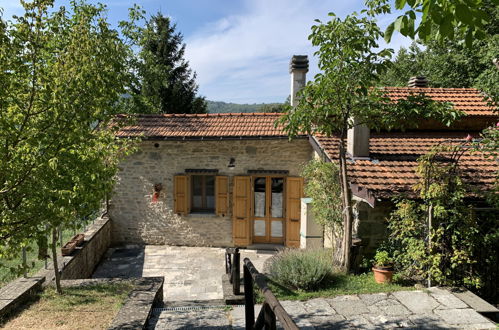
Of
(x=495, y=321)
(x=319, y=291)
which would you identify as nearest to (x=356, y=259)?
(x=319, y=291)

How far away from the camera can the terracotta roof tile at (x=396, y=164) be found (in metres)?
6.82

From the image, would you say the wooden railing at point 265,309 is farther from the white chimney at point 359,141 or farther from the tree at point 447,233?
the white chimney at point 359,141

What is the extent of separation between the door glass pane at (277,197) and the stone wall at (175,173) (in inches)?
19.7

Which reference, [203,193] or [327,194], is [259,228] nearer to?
[203,193]

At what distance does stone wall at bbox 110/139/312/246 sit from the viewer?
32.4 feet

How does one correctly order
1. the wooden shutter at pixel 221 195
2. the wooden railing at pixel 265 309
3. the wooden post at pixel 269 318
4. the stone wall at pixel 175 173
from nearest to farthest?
the wooden railing at pixel 265 309, the wooden post at pixel 269 318, the stone wall at pixel 175 173, the wooden shutter at pixel 221 195

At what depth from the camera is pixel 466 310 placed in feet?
16.4

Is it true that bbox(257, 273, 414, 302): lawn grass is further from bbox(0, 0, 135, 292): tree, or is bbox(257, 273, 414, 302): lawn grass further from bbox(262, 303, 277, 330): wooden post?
bbox(0, 0, 135, 292): tree

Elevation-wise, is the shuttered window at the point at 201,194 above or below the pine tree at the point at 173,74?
below

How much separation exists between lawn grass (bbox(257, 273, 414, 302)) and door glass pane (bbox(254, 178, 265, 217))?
4010 millimetres

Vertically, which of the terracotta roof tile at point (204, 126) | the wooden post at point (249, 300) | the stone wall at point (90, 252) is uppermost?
the terracotta roof tile at point (204, 126)

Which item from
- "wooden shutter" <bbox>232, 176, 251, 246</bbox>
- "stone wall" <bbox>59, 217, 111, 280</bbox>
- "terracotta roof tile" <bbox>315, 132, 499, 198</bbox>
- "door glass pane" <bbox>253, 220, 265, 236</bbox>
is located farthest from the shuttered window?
"terracotta roof tile" <bbox>315, 132, 499, 198</bbox>

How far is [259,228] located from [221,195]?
1.45 meters

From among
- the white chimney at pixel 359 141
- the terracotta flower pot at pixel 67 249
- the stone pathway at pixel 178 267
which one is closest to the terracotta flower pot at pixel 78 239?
the terracotta flower pot at pixel 67 249
